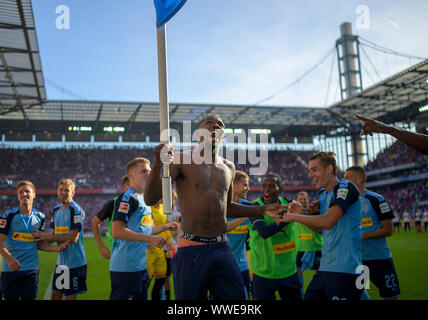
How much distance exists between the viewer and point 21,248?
575 centimetres

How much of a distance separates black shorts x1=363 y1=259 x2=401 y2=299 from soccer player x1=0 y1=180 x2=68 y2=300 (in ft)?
15.7

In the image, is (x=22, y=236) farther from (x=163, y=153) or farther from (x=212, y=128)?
(x=163, y=153)

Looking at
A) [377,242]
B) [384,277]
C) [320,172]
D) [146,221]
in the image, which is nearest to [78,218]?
[146,221]

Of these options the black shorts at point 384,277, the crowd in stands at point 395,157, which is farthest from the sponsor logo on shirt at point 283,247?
the crowd in stands at point 395,157

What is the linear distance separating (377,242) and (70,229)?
4941 mm

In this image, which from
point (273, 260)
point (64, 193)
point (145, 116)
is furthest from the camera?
point (145, 116)

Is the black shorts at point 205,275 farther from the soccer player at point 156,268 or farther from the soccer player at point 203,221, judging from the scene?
the soccer player at point 156,268

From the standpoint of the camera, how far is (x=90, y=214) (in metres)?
40.8

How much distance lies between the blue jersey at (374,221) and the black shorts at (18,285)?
4.94 metres

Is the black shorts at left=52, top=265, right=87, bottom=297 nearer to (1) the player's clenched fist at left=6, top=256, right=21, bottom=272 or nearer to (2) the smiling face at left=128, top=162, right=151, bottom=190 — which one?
(1) the player's clenched fist at left=6, top=256, right=21, bottom=272

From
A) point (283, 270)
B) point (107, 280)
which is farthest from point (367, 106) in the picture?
point (283, 270)

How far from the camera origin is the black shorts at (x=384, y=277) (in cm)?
548
